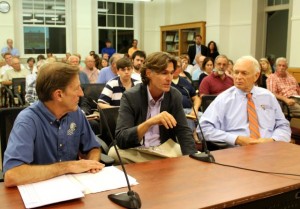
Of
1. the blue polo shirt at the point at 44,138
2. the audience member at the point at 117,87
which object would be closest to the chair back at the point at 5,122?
Answer: the blue polo shirt at the point at 44,138

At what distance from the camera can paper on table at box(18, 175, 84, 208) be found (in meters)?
1.15

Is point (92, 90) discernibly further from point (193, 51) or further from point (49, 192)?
point (193, 51)

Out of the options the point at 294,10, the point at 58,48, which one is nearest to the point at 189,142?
the point at 294,10

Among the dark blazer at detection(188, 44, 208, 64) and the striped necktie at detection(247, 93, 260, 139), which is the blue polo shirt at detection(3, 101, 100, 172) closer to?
the striped necktie at detection(247, 93, 260, 139)

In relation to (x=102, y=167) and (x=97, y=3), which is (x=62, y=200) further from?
(x=97, y=3)

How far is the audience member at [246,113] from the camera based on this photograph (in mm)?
2498

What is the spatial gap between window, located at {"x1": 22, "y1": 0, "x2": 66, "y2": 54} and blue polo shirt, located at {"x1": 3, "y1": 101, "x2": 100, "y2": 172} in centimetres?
922

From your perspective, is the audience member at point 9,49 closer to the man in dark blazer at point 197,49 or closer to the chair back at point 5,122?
the man in dark blazer at point 197,49

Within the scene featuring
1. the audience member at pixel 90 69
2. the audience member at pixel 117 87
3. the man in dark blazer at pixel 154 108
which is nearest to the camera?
the man in dark blazer at pixel 154 108

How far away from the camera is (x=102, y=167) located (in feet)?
4.95

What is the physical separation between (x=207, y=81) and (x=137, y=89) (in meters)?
2.30

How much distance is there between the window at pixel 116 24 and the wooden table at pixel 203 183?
10116 mm

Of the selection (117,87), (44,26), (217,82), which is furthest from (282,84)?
(44,26)

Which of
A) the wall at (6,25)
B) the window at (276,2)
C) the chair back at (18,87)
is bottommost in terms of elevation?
the chair back at (18,87)
